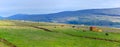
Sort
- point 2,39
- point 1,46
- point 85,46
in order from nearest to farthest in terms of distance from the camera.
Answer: point 1,46 < point 85,46 < point 2,39

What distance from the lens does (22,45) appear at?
69312 mm

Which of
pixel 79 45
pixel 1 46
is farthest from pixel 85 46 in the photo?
pixel 1 46

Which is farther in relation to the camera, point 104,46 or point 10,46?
point 104,46

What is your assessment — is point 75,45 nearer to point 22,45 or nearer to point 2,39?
point 22,45

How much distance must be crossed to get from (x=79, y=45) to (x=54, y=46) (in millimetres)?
7376

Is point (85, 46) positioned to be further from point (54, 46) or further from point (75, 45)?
point (54, 46)

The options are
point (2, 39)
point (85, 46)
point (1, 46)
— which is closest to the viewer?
point (1, 46)

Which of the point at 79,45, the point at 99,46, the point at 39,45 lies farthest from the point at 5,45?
the point at 99,46

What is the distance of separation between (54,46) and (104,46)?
12906mm

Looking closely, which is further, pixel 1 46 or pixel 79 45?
pixel 79 45

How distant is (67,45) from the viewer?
7256cm

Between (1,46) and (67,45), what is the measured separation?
52.8ft

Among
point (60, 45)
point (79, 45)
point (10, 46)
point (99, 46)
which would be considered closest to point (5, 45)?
point (10, 46)

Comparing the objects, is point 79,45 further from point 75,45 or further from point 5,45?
point 5,45
